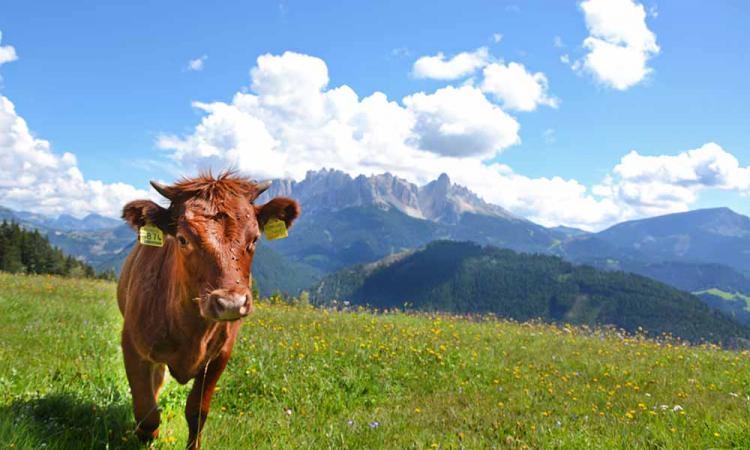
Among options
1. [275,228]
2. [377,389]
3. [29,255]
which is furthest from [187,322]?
[29,255]

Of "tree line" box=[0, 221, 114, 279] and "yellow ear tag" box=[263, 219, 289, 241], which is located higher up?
"yellow ear tag" box=[263, 219, 289, 241]

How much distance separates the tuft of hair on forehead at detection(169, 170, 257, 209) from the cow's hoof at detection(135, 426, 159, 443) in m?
2.79

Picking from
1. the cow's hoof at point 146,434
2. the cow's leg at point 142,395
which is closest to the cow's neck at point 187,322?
the cow's leg at point 142,395

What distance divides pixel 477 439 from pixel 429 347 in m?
4.59

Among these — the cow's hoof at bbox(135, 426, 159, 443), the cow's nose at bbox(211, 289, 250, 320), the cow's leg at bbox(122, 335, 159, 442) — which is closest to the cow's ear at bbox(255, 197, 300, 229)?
the cow's nose at bbox(211, 289, 250, 320)

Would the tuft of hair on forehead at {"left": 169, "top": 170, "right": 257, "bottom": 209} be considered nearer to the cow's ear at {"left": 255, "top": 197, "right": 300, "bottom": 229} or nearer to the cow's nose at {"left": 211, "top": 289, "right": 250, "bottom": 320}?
the cow's ear at {"left": 255, "top": 197, "right": 300, "bottom": 229}

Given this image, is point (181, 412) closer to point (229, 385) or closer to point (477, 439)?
point (229, 385)

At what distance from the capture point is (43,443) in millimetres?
4559

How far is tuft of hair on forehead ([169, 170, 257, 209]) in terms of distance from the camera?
4.52 m

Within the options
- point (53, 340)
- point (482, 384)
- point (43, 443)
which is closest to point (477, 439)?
point (482, 384)

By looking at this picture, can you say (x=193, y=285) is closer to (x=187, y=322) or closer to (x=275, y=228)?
(x=187, y=322)

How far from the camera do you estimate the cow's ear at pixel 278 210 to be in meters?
5.23

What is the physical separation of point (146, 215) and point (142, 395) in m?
2.16

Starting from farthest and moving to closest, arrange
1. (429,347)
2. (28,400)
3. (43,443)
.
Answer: (429,347), (28,400), (43,443)
